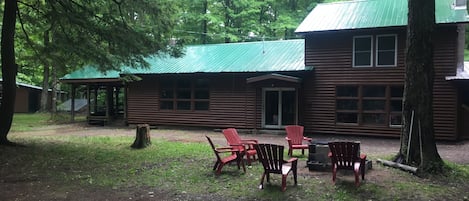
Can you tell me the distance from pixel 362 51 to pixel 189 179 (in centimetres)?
1095

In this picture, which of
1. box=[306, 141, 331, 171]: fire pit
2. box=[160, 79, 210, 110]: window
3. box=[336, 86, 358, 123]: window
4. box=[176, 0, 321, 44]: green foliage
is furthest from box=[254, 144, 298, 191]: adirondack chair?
box=[176, 0, 321, 44]: green foliage

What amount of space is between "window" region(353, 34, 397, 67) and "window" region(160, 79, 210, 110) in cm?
715

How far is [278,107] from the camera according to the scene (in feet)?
59.2

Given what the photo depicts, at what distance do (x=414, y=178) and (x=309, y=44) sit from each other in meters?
10.2

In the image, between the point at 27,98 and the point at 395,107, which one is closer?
the point at 395,107

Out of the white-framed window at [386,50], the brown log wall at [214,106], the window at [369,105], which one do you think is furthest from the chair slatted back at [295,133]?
the brown log wall at [214,106]

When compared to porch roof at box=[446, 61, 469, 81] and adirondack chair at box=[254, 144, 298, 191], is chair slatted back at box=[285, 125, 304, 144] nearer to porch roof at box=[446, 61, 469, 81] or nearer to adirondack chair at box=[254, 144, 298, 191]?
adirondack chair at box=[254, 144, 298, 191]

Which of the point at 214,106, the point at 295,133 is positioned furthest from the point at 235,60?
the point at 295,133

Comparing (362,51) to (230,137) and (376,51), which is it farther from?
(230,137)

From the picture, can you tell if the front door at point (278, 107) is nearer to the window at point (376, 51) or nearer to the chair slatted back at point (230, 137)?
the window at point (376, 51)

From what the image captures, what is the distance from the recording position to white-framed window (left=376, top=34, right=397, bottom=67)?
619 inches

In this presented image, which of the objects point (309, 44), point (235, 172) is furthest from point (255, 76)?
point (235, 172)

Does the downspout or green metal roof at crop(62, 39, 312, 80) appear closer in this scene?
the downspout

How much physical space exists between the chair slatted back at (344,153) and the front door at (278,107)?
10305mm
